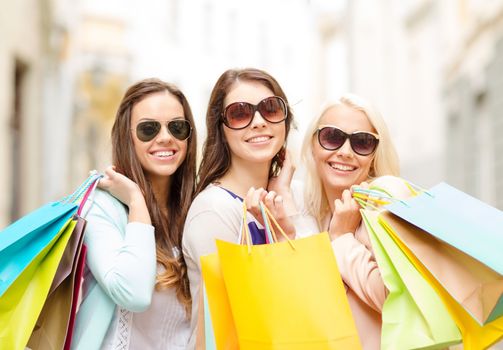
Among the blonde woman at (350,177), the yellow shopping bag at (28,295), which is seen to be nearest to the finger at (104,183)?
the yellow shopping bag at (28,295)

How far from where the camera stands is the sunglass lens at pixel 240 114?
2.99 meters

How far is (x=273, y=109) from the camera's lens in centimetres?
301

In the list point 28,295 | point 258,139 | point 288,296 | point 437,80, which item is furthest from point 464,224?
point 437,80

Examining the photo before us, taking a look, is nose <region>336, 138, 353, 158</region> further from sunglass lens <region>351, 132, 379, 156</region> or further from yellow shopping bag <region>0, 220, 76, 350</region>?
yellow shopping bag <region>0, 220, 76, 350</region>

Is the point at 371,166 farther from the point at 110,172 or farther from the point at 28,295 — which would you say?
the point at 28,295

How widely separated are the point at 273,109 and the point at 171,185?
59cm

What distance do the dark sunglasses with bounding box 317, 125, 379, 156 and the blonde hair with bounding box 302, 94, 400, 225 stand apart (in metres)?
0.06

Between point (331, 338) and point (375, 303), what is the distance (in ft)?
0.78

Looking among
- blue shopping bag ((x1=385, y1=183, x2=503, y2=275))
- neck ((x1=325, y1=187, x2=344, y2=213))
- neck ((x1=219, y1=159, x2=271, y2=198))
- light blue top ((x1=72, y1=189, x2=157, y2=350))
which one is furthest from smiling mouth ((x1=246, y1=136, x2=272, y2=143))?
blue shopping bag ((x1=385, y1=183, x2=503, y2=275))

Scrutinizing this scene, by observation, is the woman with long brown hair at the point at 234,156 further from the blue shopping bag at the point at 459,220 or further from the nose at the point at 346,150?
the blue shopping bag at the point at 459,220

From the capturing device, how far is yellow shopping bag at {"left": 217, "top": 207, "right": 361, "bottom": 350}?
244cm

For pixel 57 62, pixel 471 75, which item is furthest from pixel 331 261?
pixel 57 62

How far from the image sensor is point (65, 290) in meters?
2.73

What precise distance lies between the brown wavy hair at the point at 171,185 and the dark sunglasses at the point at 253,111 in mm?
287
